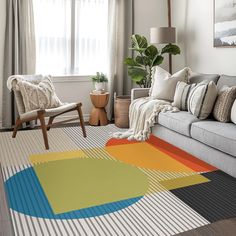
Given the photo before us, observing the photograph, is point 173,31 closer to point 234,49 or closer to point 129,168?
point 234,49

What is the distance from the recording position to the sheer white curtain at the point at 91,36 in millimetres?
4891

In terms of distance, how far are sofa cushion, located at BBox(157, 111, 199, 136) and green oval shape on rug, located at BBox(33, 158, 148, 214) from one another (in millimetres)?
705

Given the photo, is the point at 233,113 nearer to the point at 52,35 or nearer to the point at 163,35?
the point at 163,35

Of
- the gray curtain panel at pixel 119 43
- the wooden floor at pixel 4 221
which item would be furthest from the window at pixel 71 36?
the wooden floor at pixel 4 221

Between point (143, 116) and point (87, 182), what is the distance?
1494 mm

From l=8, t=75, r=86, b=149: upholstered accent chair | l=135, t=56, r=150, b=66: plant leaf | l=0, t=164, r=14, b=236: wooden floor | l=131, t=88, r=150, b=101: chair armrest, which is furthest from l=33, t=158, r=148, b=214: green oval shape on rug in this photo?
l=135, t=56, r=150, b=66: plant leaf

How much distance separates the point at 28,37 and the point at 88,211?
3.12 meters

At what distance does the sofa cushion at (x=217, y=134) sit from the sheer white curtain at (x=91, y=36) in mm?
2439

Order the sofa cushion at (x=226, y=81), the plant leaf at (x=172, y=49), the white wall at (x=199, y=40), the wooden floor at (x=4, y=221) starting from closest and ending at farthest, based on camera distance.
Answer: the wooden floor at (x=4, y=221), the sofa cushion at (x=226, y=81), the white wall at (x=199, y=40), the plant leaf at (x=172, y=49)

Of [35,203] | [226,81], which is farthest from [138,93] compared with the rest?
[35,203]

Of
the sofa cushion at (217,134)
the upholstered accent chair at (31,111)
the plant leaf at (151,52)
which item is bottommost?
the sofa cushion at (217,134)

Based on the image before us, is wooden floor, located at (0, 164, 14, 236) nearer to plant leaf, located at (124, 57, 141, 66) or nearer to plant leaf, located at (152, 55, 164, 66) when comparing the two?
plant leaf, located at (124, 57, 141, 66)

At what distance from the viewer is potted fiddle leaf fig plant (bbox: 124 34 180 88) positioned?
184 inches

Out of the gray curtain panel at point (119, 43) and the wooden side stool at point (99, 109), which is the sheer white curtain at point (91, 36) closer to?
the gray curtain panel at point (119, 43)
